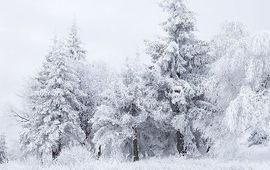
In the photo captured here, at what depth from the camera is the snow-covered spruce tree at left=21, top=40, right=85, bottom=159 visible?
94.3 feet

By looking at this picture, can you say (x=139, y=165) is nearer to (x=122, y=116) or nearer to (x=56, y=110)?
(x=122, y=116)

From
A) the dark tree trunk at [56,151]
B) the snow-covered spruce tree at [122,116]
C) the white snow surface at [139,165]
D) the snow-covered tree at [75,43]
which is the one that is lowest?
the white snow surface at [139,165]

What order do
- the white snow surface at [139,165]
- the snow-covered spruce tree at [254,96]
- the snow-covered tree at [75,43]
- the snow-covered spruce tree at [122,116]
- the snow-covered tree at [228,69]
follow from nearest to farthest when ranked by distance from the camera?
the white snow surface at [139,165] → the snow-covered spruce tree at [254,96] → the snow-covered tree at [228,69] → the snow-covered spruce tree at [122,116] → the snow-covered tree at [75,43]

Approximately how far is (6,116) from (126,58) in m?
15.5

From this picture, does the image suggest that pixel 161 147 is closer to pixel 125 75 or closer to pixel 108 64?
pixel 125 75

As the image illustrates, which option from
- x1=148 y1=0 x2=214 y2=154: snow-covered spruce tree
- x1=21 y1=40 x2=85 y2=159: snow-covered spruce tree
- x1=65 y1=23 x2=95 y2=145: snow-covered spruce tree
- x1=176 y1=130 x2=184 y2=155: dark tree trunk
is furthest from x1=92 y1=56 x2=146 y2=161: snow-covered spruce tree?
x1=65 y1=23 x2=95 y2=145: snow-covered spruce tree

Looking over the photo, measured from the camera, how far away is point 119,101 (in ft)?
85.7

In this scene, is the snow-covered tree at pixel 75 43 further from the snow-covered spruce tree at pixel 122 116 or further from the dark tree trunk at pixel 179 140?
the dark tree trunk at pixel 179 140

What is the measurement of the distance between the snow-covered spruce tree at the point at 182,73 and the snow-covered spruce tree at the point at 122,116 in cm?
187

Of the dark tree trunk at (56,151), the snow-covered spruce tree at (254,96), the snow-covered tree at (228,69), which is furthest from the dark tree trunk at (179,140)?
the dark tree trunk at (56,151)

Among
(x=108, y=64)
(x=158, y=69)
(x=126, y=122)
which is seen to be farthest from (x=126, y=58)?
(x=108, y=64)

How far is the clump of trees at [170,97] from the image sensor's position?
20.8m

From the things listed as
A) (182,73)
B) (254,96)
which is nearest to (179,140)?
(182,73)

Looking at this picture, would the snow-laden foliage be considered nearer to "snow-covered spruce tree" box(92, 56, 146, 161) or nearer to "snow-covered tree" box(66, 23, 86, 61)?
"snow-covered spruce tree" box(92, 56, 146, 161)
